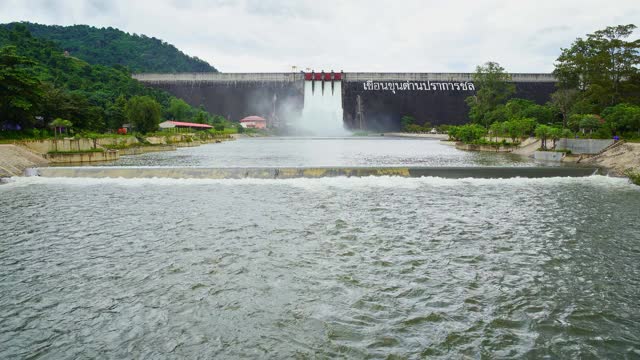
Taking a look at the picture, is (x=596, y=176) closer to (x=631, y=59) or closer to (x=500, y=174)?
(x=500, y=174)

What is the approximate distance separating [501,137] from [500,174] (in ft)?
71.0

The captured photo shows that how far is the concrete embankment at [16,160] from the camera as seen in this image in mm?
16172

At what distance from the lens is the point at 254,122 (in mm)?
73688

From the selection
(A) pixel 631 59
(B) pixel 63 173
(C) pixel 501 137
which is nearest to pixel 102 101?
(B) pixel 63 173

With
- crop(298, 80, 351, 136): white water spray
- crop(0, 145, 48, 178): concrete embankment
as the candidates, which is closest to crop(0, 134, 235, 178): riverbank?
crop(0, 145, 48, 178): concrete embankment

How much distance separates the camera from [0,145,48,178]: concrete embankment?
1617 centimetres

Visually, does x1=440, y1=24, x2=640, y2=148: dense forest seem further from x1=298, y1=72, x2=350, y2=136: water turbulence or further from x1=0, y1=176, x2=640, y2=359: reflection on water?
x1=298, y1=72, x2=350, y2=136: water turbulence

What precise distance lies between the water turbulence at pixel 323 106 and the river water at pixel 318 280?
63.8m

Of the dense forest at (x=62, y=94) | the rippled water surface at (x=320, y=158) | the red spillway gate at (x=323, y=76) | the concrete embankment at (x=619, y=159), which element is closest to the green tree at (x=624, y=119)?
the concrete embankment at (x=619, y=159)

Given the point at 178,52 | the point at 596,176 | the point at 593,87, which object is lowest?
the point at 596,176

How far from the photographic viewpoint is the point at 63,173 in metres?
15.5

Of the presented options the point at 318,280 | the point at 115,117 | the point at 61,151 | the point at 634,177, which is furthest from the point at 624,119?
the point at 115,117

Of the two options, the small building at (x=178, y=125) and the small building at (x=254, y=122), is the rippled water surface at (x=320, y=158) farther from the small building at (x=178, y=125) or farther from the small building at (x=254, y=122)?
the small building at (x=254, y=122)

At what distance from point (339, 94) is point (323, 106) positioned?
317cm
